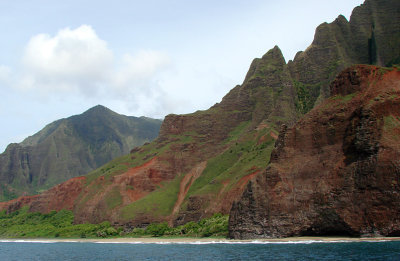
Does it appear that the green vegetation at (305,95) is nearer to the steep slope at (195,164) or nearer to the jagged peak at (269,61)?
the steep slope at (195,164)

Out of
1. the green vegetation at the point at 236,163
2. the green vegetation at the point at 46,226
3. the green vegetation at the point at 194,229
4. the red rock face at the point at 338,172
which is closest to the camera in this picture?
the red rock face at the point at 338,172

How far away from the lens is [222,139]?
505 feet

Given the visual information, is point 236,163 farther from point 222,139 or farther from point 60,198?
point 60,198

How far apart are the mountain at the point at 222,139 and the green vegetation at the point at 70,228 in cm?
396

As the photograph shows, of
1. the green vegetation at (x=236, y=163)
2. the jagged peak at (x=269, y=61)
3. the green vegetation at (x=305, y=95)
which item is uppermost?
the jagged peak at (x=269, y=61)

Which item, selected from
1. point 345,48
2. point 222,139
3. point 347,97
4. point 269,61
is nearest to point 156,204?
point 222,139

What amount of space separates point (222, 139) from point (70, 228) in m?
56.7

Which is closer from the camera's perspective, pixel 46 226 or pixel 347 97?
pixel 347 97

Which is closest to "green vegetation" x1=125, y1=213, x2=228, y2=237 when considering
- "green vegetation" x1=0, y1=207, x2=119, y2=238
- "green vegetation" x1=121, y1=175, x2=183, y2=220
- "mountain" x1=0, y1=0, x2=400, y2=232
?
"mountain" x1=0, y1=0, x2=400, y2=232

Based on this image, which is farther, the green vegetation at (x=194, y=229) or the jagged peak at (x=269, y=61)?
the jagged peak at (x=269, y=61)

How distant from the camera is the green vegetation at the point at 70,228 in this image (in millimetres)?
100188

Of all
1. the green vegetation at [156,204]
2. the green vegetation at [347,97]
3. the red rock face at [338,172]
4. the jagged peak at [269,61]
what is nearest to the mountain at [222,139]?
the green vegetation at [156,204]

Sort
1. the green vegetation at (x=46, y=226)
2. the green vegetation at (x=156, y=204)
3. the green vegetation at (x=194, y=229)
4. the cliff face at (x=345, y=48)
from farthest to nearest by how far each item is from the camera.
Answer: the cliff face at (x=345, y=48) → the green vegetation at (x=46, y=226) → the green vegetation at (x=156, y=204) → the green vegetation at (x=194, y=229)

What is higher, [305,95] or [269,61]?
[269,61]
